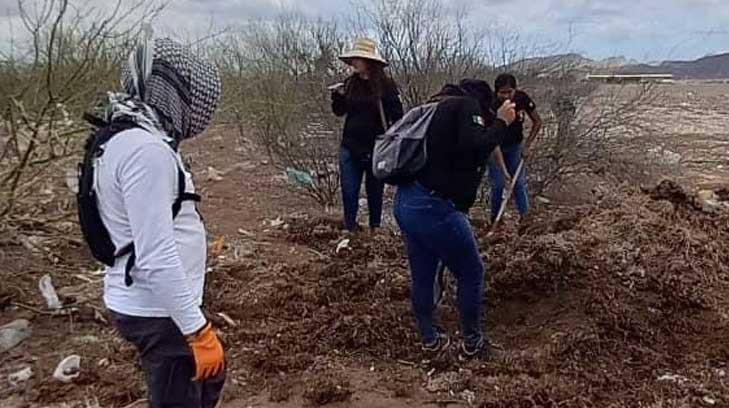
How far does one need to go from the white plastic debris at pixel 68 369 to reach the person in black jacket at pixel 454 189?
6.16 feet

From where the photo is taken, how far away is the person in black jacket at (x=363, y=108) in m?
6.62

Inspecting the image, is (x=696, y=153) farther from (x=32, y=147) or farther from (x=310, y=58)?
(x=32, y=147)

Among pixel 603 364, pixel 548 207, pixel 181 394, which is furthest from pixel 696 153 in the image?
pixel 181 394

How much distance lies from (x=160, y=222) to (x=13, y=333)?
348 cm

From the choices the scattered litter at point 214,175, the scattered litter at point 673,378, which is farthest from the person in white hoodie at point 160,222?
the scattered litter at point 214,175

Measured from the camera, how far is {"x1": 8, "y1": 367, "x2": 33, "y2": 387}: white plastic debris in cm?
487

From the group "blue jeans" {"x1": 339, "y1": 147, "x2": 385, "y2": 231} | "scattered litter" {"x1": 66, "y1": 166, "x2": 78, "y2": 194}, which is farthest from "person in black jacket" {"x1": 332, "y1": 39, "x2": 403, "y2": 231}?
"scattered litter" {"x1": 66, "y1": 166, "x2": 78, "y2": 194}

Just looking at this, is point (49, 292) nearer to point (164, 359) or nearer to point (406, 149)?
point (406, 149)

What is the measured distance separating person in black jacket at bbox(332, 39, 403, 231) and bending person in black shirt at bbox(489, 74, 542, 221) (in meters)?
0.87

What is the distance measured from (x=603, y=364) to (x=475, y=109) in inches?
61.4

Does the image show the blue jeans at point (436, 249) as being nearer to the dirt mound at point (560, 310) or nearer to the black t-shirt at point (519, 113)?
the dirt mound at point (560, 310)

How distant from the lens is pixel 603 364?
189 inches

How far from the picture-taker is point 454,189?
4.39 metres

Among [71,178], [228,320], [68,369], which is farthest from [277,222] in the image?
[68,369]
